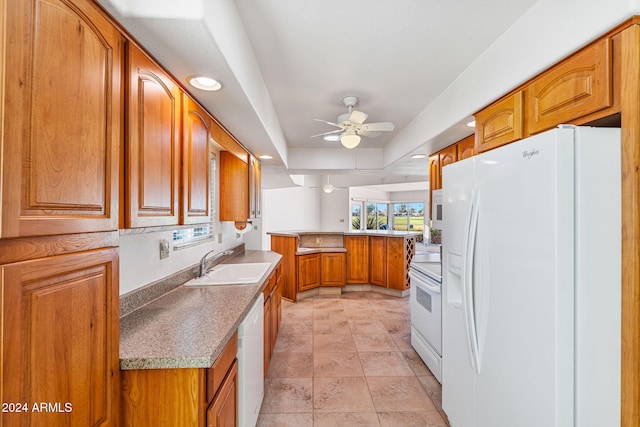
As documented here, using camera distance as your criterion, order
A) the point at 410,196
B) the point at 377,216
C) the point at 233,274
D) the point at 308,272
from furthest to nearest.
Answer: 1. the point at 377,216
2. the point at 410,196
3. the point at 308,272
4. the point at 233,274

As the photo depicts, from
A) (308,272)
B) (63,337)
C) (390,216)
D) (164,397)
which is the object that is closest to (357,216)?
(390,216)

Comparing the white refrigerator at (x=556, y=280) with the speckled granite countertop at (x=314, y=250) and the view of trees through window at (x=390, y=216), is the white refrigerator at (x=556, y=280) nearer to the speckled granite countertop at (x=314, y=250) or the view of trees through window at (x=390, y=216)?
the speckled granite countertop at (x=314, y=250)

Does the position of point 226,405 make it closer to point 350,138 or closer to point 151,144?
point 151,144

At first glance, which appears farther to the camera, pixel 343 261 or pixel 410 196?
pixel 410 196

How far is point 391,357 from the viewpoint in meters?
2.86

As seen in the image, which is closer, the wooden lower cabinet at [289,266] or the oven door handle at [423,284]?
the oven door handle at [423,284]

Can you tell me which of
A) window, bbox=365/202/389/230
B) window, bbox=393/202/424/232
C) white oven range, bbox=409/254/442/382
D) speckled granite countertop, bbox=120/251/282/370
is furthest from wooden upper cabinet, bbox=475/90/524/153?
window, bbox=393/202/424/232

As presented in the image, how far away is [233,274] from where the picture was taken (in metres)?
2.62

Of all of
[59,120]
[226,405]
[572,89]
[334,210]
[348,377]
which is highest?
[572,89]

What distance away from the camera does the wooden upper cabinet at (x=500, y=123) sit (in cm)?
160

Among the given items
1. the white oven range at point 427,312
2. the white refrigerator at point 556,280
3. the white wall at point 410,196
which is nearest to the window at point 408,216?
the white wall at point 410,196

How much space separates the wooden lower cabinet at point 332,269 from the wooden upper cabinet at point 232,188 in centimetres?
246

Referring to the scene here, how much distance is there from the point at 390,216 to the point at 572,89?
10.1 meters

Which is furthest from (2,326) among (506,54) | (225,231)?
(225,231)
